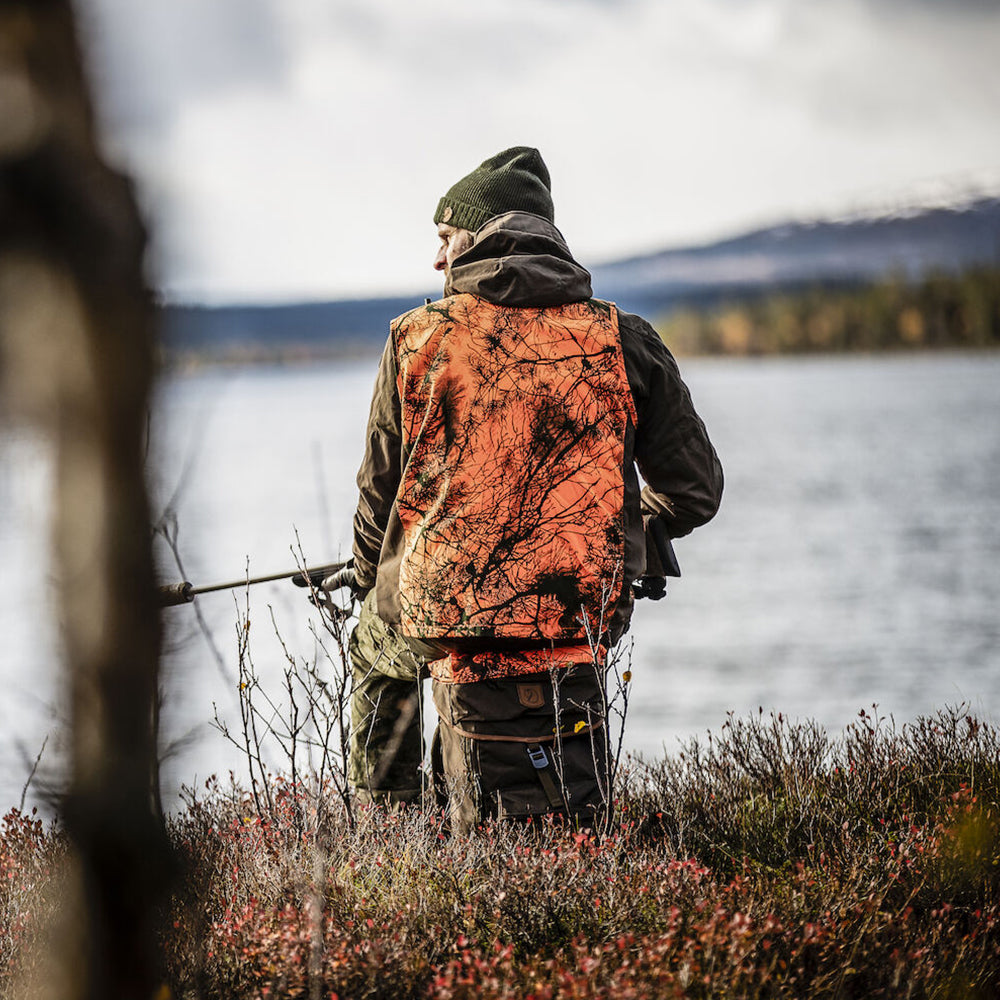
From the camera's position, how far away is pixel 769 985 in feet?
9.32

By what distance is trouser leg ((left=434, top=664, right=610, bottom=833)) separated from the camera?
3756 millimetres

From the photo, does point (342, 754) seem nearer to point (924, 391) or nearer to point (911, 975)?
point (911, 975)

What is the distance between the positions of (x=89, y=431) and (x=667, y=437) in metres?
2.31

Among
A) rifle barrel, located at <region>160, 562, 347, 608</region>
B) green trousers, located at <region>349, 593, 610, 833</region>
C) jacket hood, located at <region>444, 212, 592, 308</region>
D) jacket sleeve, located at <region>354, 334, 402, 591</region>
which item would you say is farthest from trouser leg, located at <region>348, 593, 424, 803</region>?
jacket hood, located at <region>444, 212, 592, 308</region>

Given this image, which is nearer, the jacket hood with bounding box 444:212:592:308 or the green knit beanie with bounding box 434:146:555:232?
the jacket hood with bounding box 444:212:592:308

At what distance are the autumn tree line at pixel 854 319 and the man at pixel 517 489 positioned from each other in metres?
119

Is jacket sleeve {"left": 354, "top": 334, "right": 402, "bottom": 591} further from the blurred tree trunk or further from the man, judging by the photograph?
the blurred tree trunk

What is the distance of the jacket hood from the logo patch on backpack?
1.19 m

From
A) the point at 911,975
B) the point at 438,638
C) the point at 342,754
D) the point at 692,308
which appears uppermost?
the point at 692,308

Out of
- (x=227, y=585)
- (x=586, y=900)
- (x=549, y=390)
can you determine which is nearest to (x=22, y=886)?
(x=227, y=585)

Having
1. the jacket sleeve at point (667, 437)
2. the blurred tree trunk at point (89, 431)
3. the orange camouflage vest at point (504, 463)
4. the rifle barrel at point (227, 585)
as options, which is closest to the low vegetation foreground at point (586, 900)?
the blurred tree trunk at point (89, 431)

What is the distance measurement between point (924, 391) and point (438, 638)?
137558mm

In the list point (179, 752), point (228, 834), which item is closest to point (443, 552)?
point (228, 834)

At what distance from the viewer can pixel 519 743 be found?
12.5 feet
